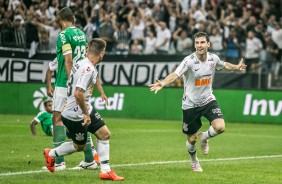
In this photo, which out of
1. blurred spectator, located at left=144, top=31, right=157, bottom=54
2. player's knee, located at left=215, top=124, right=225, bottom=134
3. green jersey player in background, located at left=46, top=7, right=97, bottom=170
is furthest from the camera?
blurred spectator, located at left=144, top=31, right=157, bottom=54

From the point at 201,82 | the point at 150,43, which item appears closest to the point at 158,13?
the point at 150,43

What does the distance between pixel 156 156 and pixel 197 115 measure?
2499 millimetres

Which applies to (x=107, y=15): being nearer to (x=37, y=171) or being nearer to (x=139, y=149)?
(x=139, y=149)

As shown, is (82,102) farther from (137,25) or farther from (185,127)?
(137,25)

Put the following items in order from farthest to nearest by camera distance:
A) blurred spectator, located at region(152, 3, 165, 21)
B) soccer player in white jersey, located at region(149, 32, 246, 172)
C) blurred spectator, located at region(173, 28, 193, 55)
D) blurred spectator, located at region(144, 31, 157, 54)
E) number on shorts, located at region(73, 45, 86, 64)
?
blurred spectator, located at region(152, 3, 165, 21), blurred spectator, located at region(144, 31, 157, 54), blurred spectator, located at region(173, 28, 193, 55), soccer player in white jersey, located at region(149, 32, 246, 172), number on shorts, located at region(73, 45, 86, 64)

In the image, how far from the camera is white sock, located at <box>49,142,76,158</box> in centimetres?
1189

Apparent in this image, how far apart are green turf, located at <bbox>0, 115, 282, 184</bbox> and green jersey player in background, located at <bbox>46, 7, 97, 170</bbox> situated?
1.50ft

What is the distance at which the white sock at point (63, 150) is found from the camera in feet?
39.0

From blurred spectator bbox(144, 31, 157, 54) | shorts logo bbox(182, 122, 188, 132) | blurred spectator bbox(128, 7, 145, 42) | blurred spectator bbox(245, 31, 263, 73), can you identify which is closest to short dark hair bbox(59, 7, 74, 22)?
shorts logo bbox(182, 122, 188, 132)

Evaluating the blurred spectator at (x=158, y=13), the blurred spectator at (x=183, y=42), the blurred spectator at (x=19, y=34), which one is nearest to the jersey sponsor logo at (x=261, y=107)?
the blurred spectator at (x=183, y=42)

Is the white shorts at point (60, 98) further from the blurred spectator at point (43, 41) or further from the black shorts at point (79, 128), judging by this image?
the blurred spectator at point (43, 41)

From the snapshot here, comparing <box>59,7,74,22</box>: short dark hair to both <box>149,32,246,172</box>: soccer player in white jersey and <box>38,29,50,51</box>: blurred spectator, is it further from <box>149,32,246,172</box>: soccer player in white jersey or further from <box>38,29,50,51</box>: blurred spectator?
<box>38,29,50,51</box>: blurred spectator

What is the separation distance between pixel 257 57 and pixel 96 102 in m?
5.99

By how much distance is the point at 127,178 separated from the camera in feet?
38.8
